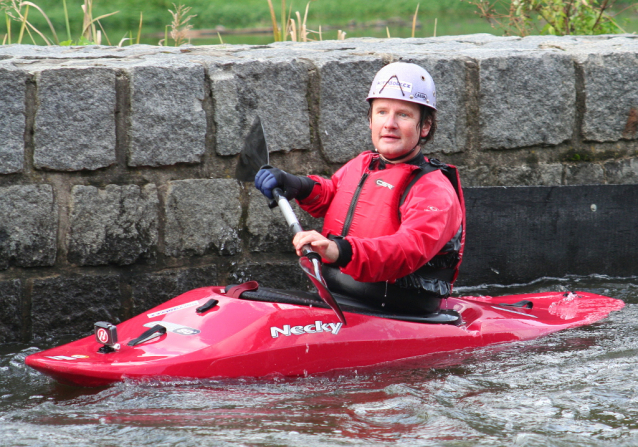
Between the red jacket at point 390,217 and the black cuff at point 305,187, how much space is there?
24mm

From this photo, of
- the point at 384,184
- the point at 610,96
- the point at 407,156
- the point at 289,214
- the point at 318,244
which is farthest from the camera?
the point at 610,96

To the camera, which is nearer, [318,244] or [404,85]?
[318,244]

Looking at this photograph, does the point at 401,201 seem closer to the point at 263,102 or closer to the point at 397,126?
the point at 397,126

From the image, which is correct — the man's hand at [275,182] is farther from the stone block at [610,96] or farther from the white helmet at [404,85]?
the stone block at [610,96]

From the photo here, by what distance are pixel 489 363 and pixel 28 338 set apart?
2023 mm

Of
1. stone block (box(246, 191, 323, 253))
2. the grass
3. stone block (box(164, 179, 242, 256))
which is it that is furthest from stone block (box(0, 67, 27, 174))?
the grass

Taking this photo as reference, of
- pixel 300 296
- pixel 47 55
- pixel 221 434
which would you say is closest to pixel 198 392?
pixel 221 434

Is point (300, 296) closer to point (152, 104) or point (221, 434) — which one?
point (221, 434)

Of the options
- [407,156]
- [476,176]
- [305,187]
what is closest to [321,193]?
[305,187]

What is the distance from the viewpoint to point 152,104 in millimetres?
3232

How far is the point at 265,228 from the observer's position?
3576 millimetres

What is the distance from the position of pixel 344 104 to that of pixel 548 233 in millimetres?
1479

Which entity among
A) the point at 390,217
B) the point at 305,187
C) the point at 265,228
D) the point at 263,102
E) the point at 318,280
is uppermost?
the point at 263,102

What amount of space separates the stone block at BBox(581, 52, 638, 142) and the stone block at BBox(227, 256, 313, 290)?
1845 millimetres
